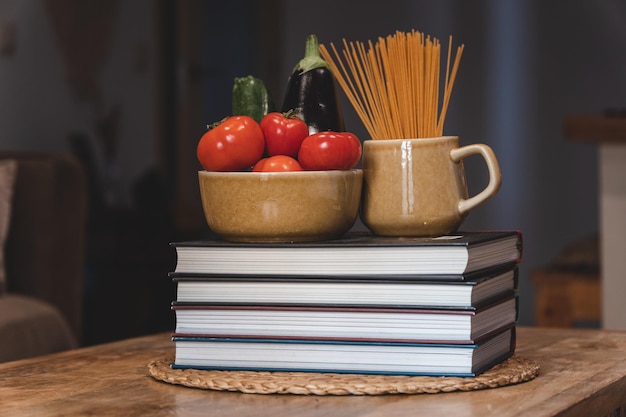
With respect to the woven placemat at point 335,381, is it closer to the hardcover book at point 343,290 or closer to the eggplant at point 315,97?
the hardcover book at point 343,290

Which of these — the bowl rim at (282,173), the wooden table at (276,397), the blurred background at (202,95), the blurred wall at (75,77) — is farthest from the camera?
the blurred background at (202,95)

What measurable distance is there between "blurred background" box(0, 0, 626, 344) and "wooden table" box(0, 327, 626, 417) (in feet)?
9.29

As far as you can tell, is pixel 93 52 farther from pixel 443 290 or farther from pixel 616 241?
pixel 443 290

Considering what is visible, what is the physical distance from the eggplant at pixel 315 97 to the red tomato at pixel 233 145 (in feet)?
0.22

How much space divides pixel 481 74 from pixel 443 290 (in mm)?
4445

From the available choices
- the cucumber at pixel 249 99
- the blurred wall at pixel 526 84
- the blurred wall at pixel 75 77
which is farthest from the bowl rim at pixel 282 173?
the blurred wall at pixel 526 84

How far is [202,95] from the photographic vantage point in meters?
4.83

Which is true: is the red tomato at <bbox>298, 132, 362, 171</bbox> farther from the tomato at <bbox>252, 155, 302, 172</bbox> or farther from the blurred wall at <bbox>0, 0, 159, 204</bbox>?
the blurred wall at <bbox>0, 0, 159, 204</bbox>

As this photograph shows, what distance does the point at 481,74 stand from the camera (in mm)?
5184

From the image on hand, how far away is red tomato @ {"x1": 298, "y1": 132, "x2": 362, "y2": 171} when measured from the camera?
0.95 meters

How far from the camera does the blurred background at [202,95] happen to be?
3.95 metres

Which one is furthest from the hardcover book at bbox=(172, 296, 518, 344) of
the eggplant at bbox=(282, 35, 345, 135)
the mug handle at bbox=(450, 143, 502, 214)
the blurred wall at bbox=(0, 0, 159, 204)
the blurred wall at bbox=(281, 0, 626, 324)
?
the blurred wall at bbox=(281, 0, 626, 324)

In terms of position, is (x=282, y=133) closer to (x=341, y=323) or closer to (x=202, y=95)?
(x=341, y=323)

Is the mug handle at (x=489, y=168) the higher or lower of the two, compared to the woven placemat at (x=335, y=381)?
higher
